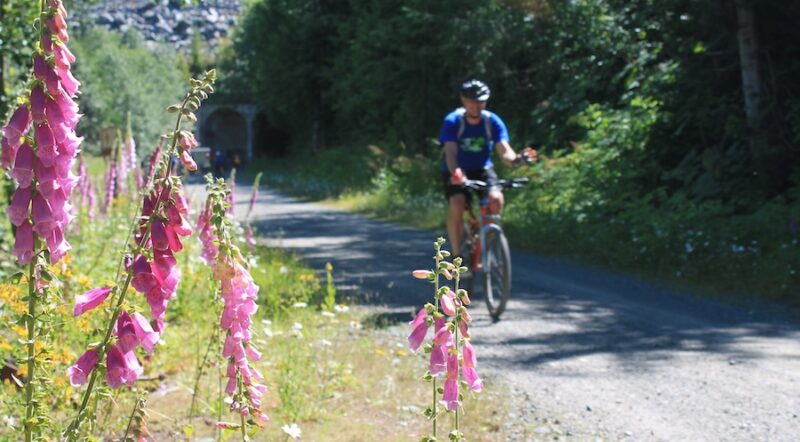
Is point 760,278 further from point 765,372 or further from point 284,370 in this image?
point 284,370

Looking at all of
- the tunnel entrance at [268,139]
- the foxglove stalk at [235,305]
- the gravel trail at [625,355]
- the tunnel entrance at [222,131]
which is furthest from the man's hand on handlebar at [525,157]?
the tunnel entrance at [222,131]

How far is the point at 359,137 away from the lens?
41.9 metres

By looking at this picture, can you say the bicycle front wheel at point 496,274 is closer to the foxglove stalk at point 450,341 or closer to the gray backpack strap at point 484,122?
the gray backpack strap at point 484,122

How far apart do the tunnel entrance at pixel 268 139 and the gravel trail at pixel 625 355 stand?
58.5 m

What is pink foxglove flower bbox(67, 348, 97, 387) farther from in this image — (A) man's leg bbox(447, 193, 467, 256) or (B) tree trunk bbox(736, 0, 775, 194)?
(B) tree trunk bbox(736, 0, 775, 194)

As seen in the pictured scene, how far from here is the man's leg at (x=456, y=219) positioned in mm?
8484

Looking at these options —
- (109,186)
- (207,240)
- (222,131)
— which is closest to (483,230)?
(109,186)

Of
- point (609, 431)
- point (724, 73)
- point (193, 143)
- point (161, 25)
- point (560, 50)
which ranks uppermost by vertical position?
point (161, 25)

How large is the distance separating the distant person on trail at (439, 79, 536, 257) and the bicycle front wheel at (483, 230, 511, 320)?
10.9 inches

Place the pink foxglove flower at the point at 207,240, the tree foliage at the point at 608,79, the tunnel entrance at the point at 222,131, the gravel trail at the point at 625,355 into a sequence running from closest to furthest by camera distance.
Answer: the pink foxglove flower at the point at 207,240, the gravel trail at the point at 625,355, the tree foliage at the point at 608,79, the tunnel entrance at the point at 222,131

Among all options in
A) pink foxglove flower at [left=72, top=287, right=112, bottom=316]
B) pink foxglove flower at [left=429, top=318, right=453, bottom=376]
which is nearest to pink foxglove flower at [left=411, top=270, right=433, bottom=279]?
pink foxglove flower at [left=429, top=318, right=453, bottom=376]

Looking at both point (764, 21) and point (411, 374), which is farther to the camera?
point (764, 21)

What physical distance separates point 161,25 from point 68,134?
19473 centimetres

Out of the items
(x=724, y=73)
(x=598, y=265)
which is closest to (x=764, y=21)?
(x=724, y=73)
